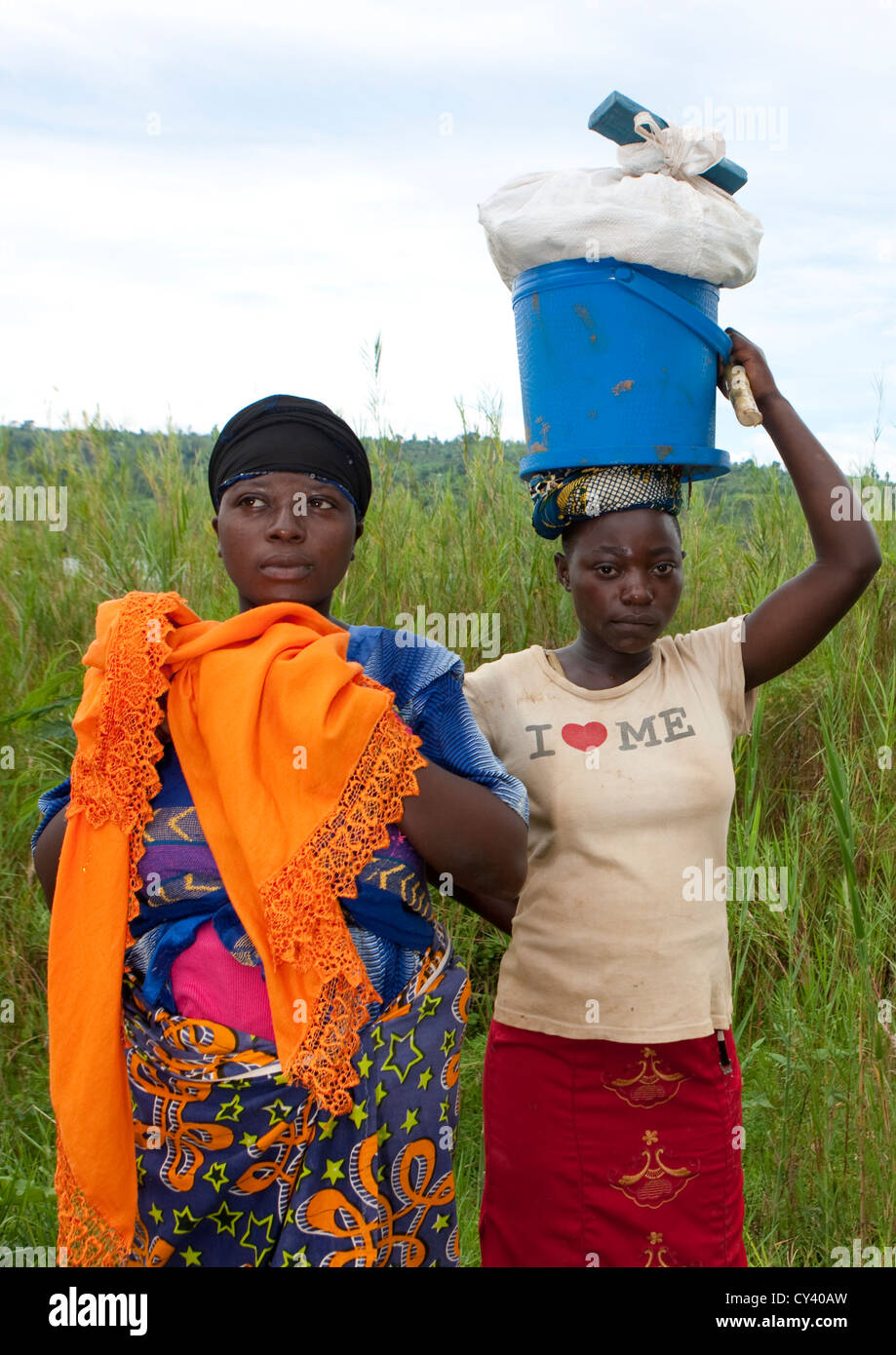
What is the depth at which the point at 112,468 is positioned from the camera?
14.9 ft

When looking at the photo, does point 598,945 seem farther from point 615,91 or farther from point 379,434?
point 379,434

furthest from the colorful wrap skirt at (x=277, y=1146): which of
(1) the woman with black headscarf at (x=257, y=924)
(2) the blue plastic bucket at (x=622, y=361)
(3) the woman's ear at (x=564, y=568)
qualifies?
(2) the blue plastic bucket at (x=622, y=361)

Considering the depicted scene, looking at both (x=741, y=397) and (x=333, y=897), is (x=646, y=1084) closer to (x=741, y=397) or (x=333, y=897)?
(x=333, y=897)

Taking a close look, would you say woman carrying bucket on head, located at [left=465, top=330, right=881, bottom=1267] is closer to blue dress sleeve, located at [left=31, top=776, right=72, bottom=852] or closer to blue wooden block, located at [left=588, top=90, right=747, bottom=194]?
blue wooden block, located at [left=588, top=90, right=747, bottom=194]

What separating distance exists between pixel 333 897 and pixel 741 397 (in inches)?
50.1

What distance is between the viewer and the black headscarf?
1.74 m

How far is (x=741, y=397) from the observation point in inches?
85.0

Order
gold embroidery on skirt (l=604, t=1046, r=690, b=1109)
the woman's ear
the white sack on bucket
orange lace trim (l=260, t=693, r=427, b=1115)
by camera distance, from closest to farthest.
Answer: orange lace trim (l=260, t=693, r=427, b=1115) < the white sack on bucket < gold embroidery on skirt (l=604, t=1046, r=690, b=1109) < the woman's ear

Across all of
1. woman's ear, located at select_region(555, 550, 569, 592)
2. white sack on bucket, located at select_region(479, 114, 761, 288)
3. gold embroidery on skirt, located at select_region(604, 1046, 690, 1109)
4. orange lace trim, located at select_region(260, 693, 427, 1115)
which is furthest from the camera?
woman's ear, located at select_region(555, 550, 569, 592)

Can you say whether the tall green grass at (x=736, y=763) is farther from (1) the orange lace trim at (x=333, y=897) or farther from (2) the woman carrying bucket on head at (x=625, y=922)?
(1) the orange lace trim at (x=333, y=897)

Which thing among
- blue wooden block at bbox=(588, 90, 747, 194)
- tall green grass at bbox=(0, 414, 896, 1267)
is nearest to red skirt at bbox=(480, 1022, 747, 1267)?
tall green grass at bbox=(0, 414, 896, 1267)

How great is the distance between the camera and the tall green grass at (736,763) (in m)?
2.62

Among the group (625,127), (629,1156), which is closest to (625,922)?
(629,1156)
